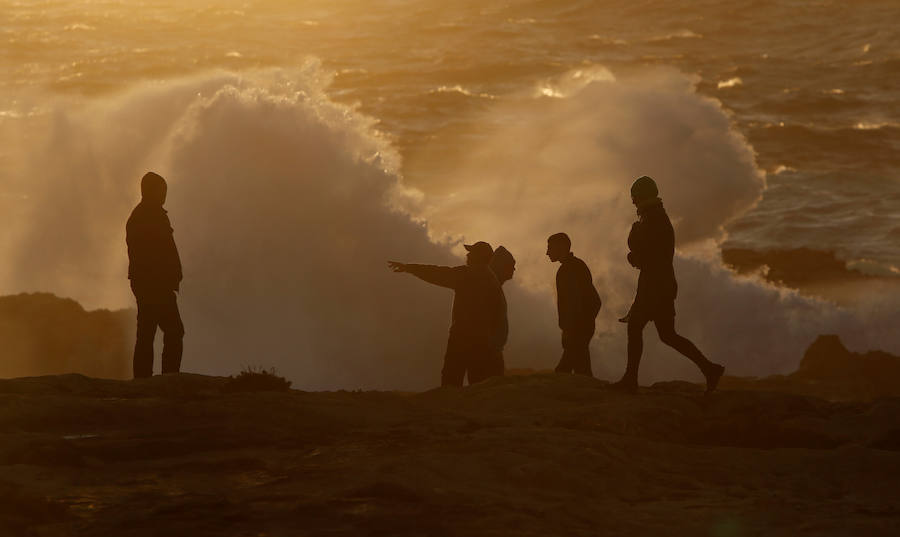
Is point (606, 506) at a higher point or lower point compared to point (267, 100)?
lower

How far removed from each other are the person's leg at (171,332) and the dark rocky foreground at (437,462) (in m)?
1.02

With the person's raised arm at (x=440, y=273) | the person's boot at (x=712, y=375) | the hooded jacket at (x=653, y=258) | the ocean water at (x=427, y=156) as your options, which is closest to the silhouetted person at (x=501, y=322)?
the person's raised arm at (x=440, y=273)

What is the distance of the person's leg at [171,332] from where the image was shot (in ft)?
34.8

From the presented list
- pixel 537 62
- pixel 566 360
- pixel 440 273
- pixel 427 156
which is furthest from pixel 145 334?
pixel 537 62

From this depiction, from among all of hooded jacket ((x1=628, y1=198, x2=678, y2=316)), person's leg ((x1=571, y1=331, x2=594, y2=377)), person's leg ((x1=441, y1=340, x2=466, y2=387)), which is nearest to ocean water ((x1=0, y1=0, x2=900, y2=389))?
person's leg ((x1=571, y1=331, x2=594, y2=377))

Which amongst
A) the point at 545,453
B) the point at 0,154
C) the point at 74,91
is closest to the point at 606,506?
the point at 545,453

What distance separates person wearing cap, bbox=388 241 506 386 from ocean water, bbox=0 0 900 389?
12.4 meters

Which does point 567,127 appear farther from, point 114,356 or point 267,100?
point 114,356

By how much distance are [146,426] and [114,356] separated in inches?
523

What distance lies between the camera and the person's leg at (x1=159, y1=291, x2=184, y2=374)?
1060 centimetres

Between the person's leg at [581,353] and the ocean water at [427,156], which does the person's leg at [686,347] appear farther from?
the ocean water at [427,156]

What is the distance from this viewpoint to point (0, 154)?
34375 millimetres

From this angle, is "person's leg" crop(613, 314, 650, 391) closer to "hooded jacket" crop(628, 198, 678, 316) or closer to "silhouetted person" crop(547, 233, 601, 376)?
"hooded jacket" crop(628, 198, 678, 316)

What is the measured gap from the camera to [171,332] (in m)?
10.7
